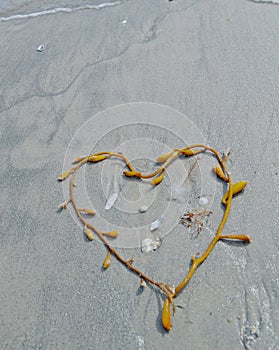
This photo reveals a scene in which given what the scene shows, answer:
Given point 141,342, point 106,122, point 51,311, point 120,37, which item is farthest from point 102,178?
point 120,37

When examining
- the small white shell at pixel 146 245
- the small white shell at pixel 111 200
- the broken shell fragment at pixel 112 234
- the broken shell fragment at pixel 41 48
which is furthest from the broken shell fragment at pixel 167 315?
the broken shell fragment at pixel 41 48

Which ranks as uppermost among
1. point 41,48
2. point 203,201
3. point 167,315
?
point 41,48

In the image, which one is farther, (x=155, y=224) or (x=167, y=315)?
(x=155, y=224)

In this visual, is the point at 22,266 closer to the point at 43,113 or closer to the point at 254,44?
the point at 43,113

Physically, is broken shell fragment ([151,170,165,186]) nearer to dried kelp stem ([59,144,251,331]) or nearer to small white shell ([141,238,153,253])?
dried kelp stem ([59,144,251,331])

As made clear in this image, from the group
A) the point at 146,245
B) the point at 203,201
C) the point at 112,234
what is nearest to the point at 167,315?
the point at 146,245

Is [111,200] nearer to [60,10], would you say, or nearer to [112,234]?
[112,234]

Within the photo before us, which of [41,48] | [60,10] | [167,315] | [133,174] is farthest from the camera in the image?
[60,10]
